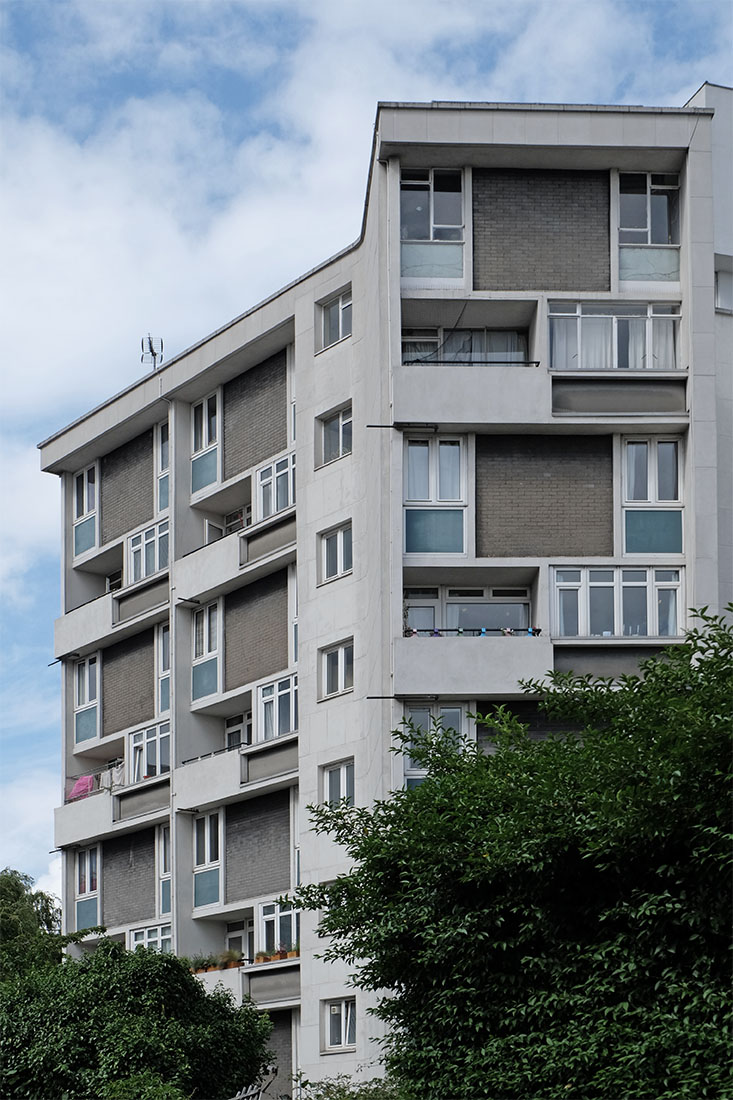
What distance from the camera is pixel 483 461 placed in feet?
119

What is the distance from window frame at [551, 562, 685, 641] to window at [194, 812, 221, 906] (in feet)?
38.5

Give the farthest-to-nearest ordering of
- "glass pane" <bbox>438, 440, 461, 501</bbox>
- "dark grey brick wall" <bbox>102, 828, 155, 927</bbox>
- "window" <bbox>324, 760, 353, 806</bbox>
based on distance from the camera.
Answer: "dark grey brick wall" <bbox>102, 828, 155, 927</bbox> < "window" <bbox>324, 760, 353, 806</bbox> < "glass pane" <bbox>438, 440, 461, 501</bbox>

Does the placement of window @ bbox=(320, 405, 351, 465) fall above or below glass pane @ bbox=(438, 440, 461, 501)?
above

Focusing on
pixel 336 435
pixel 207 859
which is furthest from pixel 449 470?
pixel 207 859

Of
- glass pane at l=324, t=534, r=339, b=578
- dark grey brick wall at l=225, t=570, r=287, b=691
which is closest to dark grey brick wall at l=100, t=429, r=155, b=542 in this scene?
dark grey brick wall at l=225, t=570, r=287, b=691

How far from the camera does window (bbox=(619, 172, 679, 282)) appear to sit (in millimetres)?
36625

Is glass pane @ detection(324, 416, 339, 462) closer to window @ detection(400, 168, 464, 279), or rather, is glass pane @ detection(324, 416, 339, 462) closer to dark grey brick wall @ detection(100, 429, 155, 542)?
window @ detection(400, 168, 464, 279)

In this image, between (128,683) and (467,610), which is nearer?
(467,610)

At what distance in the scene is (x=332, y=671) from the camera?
124 feet

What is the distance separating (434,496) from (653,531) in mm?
4644

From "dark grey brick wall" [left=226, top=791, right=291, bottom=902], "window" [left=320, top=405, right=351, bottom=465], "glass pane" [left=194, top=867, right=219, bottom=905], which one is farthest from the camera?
"glass pane" [left=194, top=867, right=219, bottom=905]

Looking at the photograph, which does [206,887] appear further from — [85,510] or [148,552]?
[85,510]

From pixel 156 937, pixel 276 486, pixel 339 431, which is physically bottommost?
pixel 156 937

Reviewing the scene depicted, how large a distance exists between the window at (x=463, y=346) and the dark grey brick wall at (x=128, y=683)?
13333 mm
